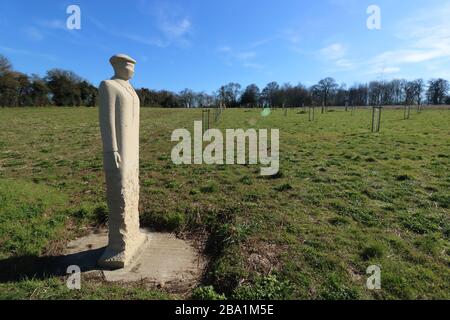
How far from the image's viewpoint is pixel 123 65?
14.1 feet

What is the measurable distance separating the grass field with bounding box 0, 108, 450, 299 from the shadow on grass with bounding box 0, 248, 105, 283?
78mm

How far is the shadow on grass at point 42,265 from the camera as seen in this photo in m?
3.99

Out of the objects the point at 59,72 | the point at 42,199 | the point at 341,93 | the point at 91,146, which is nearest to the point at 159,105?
the point at 59,72

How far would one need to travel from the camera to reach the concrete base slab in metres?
3.97

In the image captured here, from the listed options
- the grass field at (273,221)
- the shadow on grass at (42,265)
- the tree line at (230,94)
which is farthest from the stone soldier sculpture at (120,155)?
the tree line at (230,94)

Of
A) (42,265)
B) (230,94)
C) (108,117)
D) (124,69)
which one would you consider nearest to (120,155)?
(108,117)

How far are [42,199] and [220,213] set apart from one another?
374 centimetres

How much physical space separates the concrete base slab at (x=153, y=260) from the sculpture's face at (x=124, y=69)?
8.39 feet

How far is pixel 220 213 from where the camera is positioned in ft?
19.0

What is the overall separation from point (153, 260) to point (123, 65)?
9.04ft

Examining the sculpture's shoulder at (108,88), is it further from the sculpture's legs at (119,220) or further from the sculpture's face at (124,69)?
the sculpture's legs at (119,220)

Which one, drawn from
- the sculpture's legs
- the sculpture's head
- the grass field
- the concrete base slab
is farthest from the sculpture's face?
the grass field

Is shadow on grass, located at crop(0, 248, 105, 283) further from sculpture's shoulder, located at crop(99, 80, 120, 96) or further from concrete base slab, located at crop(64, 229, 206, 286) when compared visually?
sculpture's shoulder, located at crop(99, 80, 120, 96)
